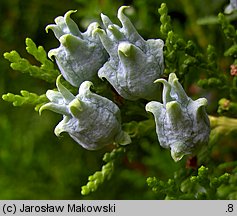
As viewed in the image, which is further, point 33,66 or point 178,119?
point 33,66

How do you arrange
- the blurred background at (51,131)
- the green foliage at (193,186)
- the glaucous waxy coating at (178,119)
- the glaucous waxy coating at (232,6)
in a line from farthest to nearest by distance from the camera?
1. the blurred background at (51,131)
2. the glaucous waxy coating at (232,6)
3. the green foliage at (193,186)
4. the glaucous waxy coating at (178,119)

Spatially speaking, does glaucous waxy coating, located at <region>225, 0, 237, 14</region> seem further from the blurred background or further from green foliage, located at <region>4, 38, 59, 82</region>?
green foliage, located at <region>4, 38, 59, 82</region>

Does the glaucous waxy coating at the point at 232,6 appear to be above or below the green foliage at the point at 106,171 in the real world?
above

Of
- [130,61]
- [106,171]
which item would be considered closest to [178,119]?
[130,61]

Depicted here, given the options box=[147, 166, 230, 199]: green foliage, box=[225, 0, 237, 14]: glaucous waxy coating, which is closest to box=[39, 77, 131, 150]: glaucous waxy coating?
box=[147, 166, 230, 199]: green foliage

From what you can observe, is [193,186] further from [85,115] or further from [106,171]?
[85,115]

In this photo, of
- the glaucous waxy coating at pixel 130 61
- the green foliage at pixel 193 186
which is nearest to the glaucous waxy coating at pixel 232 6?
the glaucous waxy coating at pixel 130 61

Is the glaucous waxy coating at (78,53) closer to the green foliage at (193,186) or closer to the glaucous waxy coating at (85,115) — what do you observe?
the glaucous waxy coating at (85,115)

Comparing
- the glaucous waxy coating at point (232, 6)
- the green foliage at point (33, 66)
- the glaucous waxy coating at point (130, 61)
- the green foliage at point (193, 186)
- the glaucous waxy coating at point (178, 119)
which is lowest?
the green foliage at point (193, 186)
